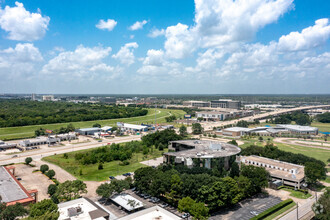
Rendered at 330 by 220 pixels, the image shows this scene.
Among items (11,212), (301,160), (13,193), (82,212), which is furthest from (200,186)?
(301,160)

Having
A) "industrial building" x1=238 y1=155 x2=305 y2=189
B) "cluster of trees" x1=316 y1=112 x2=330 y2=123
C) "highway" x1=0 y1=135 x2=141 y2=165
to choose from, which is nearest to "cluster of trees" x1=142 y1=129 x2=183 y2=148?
"highway" x1=0 y1=135 x2=141 y2=165

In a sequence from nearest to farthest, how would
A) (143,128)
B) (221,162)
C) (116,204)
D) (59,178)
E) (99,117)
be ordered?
(116,204) → (221,162) → (59,178) → (143,128) → (99,117)

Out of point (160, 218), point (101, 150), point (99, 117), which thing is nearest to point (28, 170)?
point (101, 150)

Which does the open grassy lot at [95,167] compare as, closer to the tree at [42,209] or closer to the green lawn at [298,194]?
the tree at [42,209]

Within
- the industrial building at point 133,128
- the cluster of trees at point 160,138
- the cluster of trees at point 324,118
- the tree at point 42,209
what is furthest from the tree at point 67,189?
the cluster of trees at point 324,118

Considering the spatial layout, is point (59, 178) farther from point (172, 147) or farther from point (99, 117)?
point (99, 117)
